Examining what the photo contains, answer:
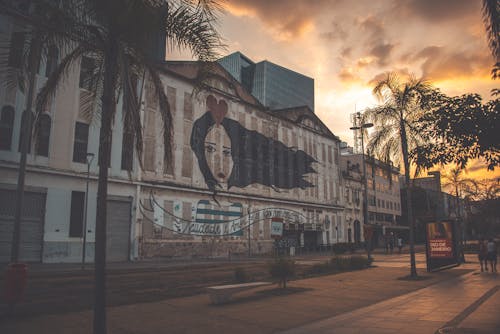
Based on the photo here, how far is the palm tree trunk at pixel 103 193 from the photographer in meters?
6.42

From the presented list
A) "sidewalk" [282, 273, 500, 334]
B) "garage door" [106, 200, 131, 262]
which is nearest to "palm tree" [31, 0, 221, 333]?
"sidewalk" [282, 273, 500, 334]

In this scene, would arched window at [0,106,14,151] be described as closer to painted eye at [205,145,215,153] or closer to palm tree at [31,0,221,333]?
painted eye at [205,145,215,153]

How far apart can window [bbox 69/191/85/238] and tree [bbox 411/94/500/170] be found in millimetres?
24273

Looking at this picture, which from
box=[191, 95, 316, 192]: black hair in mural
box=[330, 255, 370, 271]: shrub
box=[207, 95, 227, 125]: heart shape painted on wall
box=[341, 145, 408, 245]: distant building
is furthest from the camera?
box=[341, 145, 408, 245]: distant building

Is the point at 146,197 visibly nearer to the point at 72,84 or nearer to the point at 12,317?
the point at 72,84

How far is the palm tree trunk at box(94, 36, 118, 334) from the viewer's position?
6.42 meters

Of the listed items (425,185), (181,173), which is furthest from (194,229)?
(425,185)

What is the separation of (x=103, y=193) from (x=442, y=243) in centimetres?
2102

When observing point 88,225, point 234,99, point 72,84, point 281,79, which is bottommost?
point 88,225

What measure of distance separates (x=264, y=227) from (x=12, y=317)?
3726 cm

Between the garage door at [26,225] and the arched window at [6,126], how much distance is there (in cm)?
294

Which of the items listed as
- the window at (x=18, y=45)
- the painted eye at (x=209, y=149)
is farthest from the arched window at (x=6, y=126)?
the window at (x=18, y=45)

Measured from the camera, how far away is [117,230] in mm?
30250

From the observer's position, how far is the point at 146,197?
32594 millimetres
